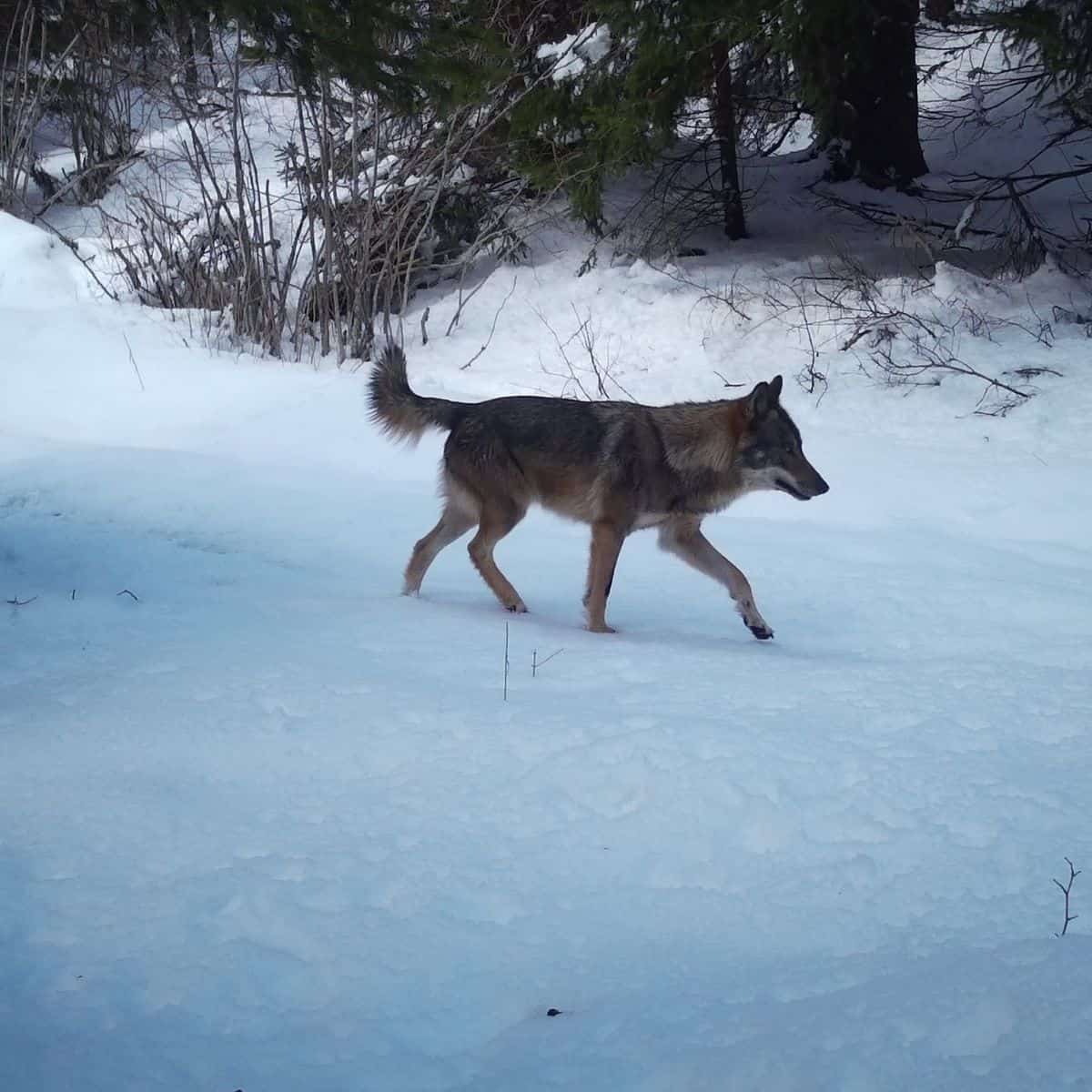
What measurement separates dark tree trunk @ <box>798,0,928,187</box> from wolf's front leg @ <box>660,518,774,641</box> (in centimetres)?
677

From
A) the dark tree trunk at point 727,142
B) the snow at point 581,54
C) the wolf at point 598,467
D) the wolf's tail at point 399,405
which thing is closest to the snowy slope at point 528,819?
the wolf at point 598,467

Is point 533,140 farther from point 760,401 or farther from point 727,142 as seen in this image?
point 760,401

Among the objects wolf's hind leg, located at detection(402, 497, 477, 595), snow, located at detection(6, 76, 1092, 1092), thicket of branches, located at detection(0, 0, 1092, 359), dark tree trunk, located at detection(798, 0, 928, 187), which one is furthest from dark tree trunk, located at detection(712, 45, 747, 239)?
wolf's hind leg, located at detection(402, 497, 477, 595)

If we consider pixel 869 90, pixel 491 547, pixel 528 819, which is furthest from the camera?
pixel 869 90

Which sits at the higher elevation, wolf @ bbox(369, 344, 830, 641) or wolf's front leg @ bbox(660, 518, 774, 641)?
wolf @ bbox(369, 344, 830, 641)

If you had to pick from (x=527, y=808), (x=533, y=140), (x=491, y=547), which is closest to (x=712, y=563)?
(x=491, y=547)

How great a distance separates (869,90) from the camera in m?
14.2

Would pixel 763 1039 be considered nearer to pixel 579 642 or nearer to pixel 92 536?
pixel 579 642

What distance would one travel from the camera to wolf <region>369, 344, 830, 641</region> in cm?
639

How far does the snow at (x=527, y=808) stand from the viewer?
7.29 feet

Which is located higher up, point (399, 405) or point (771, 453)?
point (399, 405)

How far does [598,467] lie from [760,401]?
1007 millimetres

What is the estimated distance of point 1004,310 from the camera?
12055 mm

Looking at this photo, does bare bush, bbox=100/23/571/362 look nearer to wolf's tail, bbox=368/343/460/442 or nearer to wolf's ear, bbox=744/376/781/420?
wolf's tail, bbox=368/343/460/442
